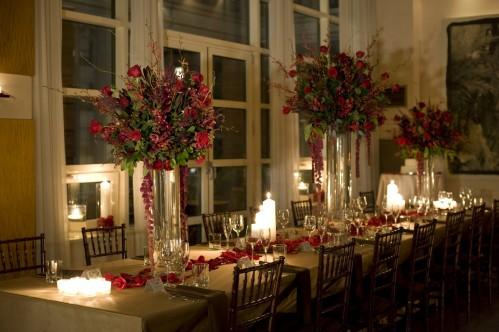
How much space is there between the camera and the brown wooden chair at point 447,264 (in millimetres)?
6191

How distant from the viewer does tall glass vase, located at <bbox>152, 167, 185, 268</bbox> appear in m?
4.48

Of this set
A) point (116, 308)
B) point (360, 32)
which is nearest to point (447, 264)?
point (116, 308)

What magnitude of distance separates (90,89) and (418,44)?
5.75 meters

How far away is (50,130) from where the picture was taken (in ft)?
20.2

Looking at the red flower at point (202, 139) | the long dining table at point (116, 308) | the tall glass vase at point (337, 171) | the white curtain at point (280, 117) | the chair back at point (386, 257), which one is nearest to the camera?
the long dining table at point (116, 308)

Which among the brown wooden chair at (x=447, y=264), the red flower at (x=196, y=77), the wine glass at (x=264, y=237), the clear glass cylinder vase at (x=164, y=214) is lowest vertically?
Answer: the brown wooden chair at (x=447, y=264)

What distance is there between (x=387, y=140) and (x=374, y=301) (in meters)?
6.11

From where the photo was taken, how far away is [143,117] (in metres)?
4.35

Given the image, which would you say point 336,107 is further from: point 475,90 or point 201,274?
point 475,90

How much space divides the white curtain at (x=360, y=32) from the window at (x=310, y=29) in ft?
0.46

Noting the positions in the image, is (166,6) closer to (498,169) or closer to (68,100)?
(68,100)

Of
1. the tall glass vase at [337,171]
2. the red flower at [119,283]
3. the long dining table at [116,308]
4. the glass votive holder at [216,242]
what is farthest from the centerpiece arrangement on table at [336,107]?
the red flower at [119,283]

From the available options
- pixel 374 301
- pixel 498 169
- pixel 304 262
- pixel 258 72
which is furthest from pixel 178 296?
pixel 498 169

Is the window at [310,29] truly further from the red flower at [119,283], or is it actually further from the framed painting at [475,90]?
the red flower at [119,283]
